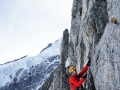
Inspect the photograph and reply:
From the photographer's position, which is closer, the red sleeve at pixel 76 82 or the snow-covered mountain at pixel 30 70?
the red sleeve at pixel 76 82

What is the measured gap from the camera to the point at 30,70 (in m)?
168

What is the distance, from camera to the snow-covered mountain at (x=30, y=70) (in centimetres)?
15950

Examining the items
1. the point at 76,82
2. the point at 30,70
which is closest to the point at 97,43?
the point at 76,82

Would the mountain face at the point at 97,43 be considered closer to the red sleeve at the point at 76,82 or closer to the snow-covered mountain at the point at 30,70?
the red sleeve at the point at 76,82

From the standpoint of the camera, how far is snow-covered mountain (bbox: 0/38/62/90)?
15950 centimetres

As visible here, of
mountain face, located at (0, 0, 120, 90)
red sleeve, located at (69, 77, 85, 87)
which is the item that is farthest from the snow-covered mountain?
red sleeve, located at (69, 77, 85, 87)

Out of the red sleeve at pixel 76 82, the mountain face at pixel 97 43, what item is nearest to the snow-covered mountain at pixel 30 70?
the mountain face at pixel 97 43

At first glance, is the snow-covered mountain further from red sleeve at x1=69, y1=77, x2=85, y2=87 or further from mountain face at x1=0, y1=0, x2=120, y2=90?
red sleeve at x1=69, y1=77, x2=85, y2=87

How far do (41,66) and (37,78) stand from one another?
32.2ft

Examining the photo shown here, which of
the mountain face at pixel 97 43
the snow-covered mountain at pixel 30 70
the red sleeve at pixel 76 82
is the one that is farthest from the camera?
the snow-covered mountain at pixel 30 70

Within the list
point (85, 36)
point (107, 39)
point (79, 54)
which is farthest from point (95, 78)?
point (79, 54)

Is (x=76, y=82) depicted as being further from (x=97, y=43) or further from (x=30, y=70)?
(x=30, y=70)

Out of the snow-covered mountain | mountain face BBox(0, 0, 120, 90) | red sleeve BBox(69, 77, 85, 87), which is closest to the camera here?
mountain face BBox(0, 0, 120, 90)

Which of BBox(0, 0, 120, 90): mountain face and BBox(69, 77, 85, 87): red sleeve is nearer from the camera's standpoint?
BBox(0, 0, 120, 90): mountain face
